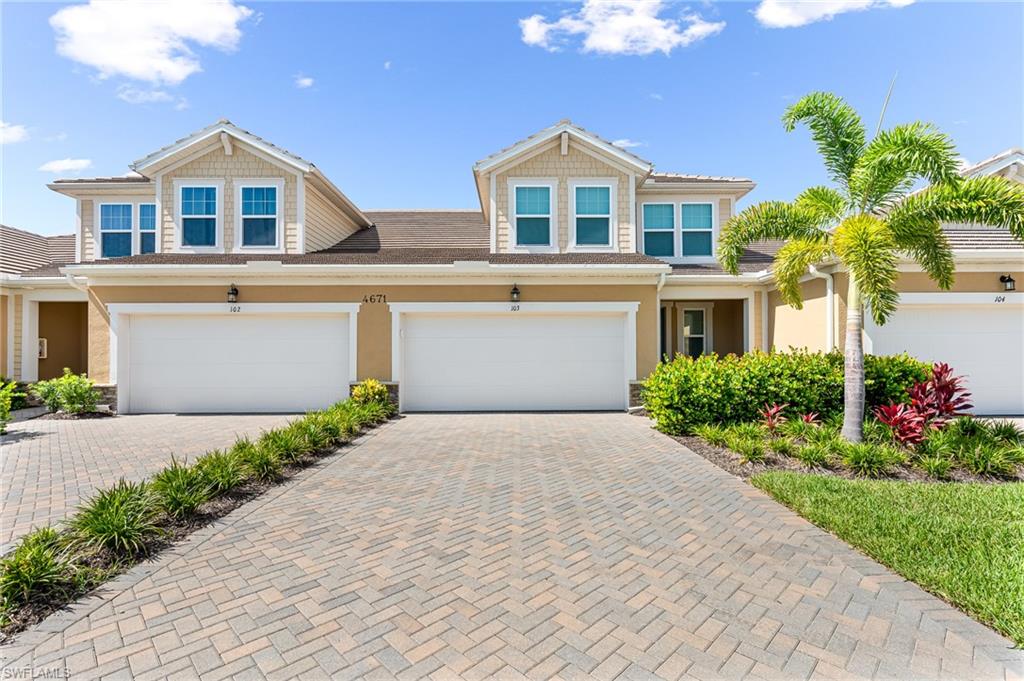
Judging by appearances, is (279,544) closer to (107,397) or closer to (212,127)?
(107,397)

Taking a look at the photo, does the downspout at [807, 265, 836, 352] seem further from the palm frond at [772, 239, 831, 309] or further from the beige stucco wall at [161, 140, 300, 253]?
the beige stucco wall at [161, 140, 300, 253]

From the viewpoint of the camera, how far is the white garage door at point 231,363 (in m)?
11.3

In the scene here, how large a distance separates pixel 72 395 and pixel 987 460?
56.5 ft

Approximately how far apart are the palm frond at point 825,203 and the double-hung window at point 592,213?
18.2 ft

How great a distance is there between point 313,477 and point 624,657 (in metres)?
4.78

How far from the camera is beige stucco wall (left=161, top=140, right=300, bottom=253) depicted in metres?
12.8

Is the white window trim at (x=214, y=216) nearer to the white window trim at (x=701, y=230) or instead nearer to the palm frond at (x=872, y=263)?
the white window trim at (x=701, y=230)

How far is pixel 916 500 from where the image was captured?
5.14 m

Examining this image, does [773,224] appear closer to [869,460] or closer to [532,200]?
[869,460]

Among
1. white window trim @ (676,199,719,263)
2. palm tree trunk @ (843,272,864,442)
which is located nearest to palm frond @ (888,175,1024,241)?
palm tree trunk @ (843,272,864,442)

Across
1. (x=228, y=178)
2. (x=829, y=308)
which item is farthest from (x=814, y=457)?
(x=228, y=178)

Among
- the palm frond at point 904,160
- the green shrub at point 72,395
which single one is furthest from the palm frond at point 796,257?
the green shrub at point 72,395

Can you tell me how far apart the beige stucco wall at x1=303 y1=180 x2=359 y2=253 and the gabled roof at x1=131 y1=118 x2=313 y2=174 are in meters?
0.63

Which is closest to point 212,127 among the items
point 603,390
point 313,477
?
point 313,477
